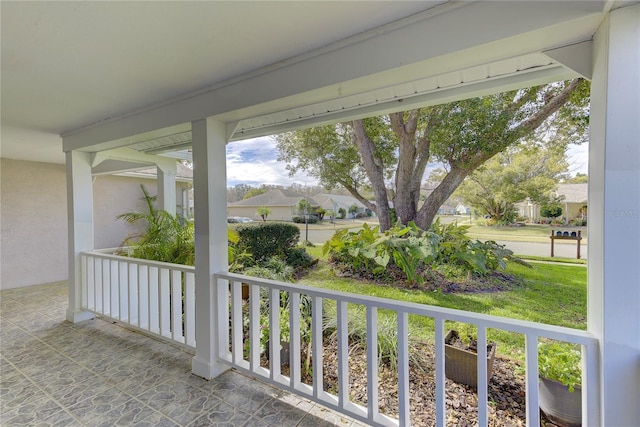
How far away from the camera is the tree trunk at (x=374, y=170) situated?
15.1ft

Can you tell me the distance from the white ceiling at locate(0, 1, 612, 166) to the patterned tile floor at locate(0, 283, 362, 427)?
225cm

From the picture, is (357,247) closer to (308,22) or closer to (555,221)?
(555,221)

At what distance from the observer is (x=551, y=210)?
8.74 ft

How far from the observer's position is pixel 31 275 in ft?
17.6

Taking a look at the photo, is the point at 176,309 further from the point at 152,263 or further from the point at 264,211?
the point at 264,211

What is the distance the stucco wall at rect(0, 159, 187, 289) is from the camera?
509cm

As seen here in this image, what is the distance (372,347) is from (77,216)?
161 inches

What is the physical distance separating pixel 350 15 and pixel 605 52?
112 centimetres

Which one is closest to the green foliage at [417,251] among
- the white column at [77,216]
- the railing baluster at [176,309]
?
the railing baluster at [176,309]

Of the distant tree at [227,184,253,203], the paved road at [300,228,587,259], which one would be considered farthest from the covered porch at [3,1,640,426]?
the paved road at [300,228,587,259]

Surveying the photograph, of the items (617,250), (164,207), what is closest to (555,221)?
(617,250)

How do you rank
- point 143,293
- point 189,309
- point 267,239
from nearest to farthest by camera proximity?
point 189,309 → point 143,293 → point 267,239

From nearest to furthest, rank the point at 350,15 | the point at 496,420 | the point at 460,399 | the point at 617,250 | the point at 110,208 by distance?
1. the point at 617,250
2. the point at 350,15
3. the point at 496,420
4. the point at 460,399
5. the point at 110,208

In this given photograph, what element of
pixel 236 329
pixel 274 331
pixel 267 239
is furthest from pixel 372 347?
pixel 267 239
